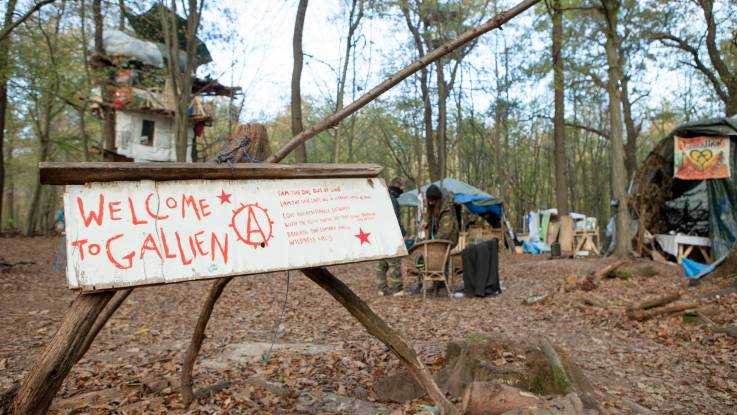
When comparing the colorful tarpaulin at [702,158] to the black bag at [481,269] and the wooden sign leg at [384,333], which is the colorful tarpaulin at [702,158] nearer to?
the black bag at [481,269]

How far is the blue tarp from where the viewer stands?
17656 millimetres

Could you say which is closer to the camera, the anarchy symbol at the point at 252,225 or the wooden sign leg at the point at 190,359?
the anarchy symbol at the point at 252,225

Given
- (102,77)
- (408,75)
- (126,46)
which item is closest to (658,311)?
(408,75)

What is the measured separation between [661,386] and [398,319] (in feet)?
10.5

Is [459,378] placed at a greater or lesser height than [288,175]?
lesser

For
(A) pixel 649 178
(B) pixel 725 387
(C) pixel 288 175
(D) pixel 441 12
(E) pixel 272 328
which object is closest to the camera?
(C) pixel 288 175

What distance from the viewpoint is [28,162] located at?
30.9 metres

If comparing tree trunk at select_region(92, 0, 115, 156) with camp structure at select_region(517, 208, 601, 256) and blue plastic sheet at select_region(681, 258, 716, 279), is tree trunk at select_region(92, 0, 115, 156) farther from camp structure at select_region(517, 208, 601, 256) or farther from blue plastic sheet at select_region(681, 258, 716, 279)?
camp structure at select_region(517, 208, 601, 256)

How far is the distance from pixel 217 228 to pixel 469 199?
52.4 feet

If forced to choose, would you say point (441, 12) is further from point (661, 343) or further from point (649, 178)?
point (661, 343)

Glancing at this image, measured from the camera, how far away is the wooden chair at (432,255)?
7.54m

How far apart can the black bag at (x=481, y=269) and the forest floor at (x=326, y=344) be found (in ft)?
0.91

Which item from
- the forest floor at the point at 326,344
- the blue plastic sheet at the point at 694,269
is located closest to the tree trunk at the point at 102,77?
the forest floor at the point at 326,344

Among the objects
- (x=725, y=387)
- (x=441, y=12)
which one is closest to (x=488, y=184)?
(x=441, y=12)
